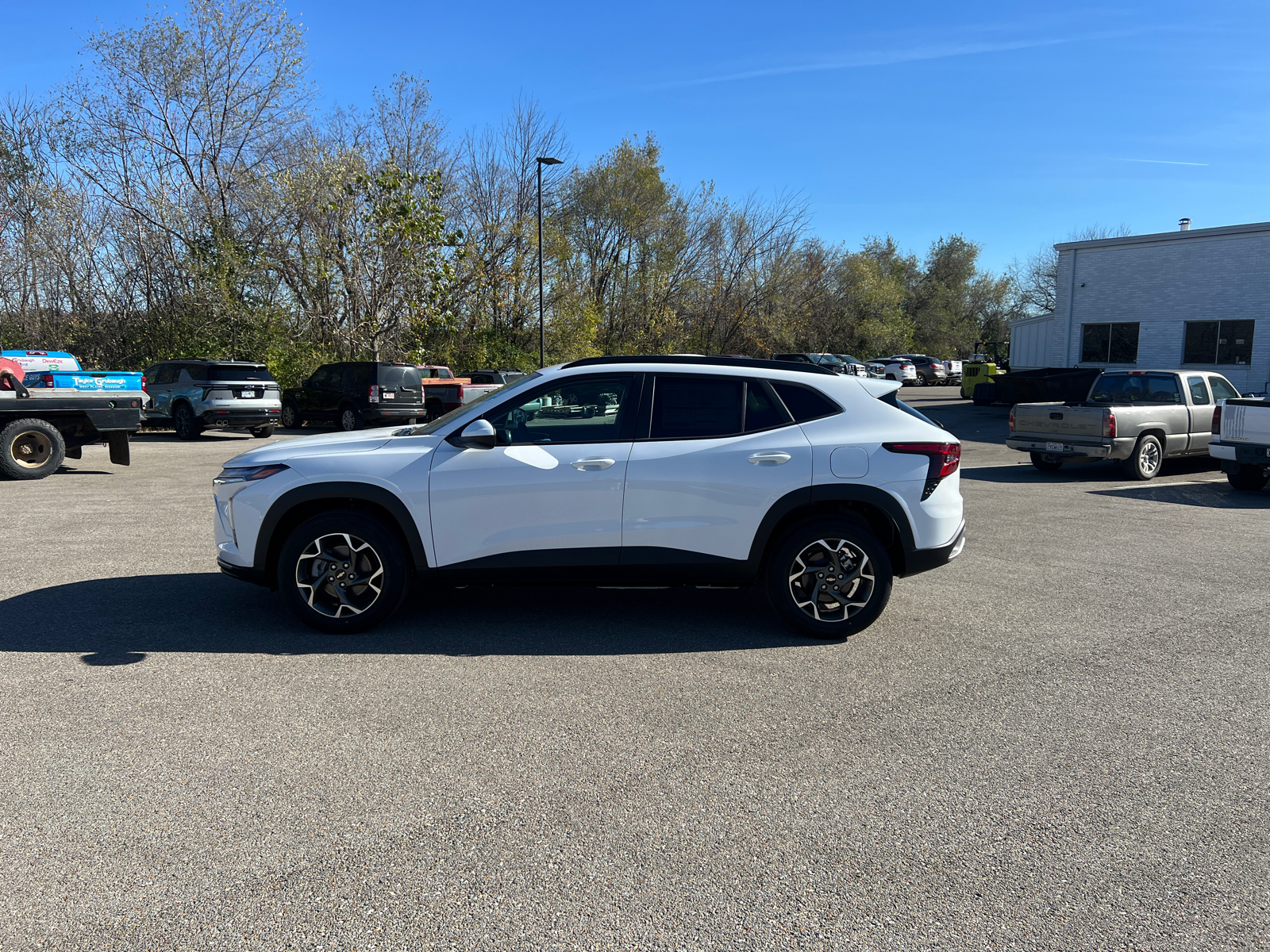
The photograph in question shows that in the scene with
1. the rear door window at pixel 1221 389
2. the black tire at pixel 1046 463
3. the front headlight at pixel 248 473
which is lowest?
the black tire at pixel 1046 463

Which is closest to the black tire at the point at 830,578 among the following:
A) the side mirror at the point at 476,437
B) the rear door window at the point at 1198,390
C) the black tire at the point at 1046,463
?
the side mirror at the point at 476,437

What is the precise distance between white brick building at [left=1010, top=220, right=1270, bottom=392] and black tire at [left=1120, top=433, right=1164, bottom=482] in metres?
14.9

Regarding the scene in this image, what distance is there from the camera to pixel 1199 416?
14.3 meters

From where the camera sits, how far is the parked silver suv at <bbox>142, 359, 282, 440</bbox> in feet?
65.2

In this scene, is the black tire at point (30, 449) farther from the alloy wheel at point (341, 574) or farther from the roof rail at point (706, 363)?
the roof rail at point (706, 363)

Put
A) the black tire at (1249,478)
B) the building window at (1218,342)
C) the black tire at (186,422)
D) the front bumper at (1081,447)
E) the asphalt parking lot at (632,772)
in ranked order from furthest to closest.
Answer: the building window at (1218,342) < the black tire at (186,422) < the front bumper at (1081,447) < the black tire at (1249,478) < the asphalt parking lot at (632,772)

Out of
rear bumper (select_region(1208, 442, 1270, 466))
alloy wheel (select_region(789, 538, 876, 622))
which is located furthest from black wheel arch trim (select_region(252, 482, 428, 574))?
rear bumper (select_region(1208, 442, 1270, 466))

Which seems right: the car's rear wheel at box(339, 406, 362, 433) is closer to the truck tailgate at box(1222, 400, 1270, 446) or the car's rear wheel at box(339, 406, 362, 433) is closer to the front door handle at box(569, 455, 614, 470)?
the front door handle at box(569, 455, 614, 470)

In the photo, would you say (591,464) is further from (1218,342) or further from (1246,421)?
(1218,342)

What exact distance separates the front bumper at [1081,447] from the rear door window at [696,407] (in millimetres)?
9910

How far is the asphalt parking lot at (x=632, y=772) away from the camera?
9.30ft

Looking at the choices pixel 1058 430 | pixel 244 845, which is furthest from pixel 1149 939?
pixel 1058 430

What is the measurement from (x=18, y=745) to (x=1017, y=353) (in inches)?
1508

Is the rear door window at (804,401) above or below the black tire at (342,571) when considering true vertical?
above
